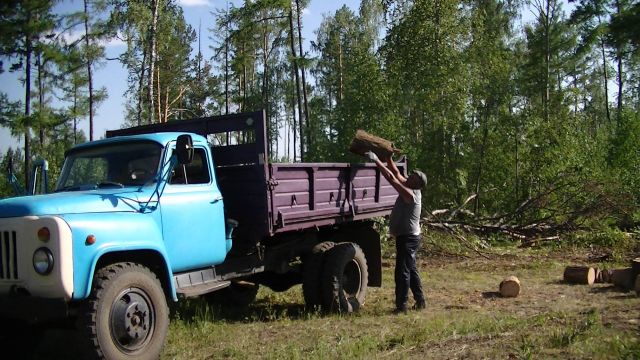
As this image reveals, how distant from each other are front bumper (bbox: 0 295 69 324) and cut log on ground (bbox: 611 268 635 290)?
796cm

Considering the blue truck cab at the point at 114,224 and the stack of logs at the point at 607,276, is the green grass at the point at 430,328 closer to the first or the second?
the stack of logs at the point at 607,276

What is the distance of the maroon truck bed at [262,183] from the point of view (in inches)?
264

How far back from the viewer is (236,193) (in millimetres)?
6879

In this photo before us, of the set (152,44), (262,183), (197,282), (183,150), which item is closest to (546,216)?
(262,183)

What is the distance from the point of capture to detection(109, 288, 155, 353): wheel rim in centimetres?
499

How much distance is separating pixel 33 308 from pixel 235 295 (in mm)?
3984

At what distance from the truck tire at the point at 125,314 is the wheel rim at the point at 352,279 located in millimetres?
3314

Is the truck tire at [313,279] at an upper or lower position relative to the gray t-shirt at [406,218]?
lower

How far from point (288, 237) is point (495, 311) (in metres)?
2.90

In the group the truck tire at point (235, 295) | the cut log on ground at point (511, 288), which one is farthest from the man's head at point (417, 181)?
the truck tire at point (235, 295)

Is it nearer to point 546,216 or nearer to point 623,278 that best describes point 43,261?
point 623,278

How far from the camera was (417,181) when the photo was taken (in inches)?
302

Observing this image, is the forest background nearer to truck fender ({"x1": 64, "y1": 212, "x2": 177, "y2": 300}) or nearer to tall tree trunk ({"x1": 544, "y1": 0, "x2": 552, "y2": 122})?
tall tree trunk ({"x1": 544, "y1": 0, "x2": 552, "y2": 122})

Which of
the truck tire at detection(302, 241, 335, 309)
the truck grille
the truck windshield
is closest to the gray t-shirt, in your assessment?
the truck tire at detection(302, 241, 335, 309)
